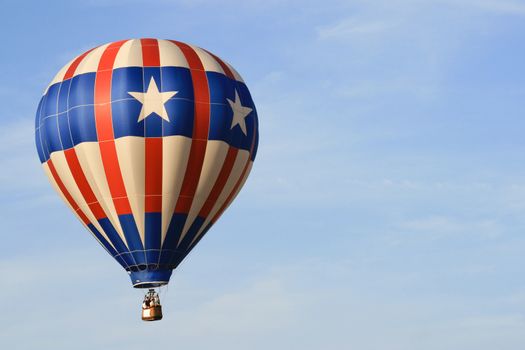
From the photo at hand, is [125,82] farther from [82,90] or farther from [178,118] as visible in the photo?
[178,118]

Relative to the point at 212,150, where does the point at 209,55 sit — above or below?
above

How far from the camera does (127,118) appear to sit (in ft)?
183

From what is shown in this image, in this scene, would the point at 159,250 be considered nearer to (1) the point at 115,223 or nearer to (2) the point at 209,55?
(1) the point at 115,223

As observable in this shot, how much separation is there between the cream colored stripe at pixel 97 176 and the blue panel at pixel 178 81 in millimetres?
2954

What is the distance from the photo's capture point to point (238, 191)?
58.9 metres

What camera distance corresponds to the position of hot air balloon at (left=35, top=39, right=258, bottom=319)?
55.8 metres

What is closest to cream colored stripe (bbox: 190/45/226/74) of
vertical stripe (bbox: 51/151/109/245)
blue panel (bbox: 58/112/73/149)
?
blue panel (bbox: 58/112/73/149)

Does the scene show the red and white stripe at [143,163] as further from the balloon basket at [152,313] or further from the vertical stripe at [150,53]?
the balloon basket at [152,313]

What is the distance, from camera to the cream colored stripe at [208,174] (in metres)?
56.4

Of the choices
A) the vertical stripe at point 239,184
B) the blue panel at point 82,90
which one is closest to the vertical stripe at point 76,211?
the blue panel at point 82,90

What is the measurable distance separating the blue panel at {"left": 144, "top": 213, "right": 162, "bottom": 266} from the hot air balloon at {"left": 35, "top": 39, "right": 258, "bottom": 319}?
33mm

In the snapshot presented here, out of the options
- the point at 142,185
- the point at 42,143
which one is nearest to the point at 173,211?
the point at 142,185

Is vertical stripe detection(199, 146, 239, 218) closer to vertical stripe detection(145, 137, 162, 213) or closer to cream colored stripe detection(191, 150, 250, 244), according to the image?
cream colored stripe detection(191, 150, 250, 244)

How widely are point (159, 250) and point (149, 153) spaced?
130 inches
